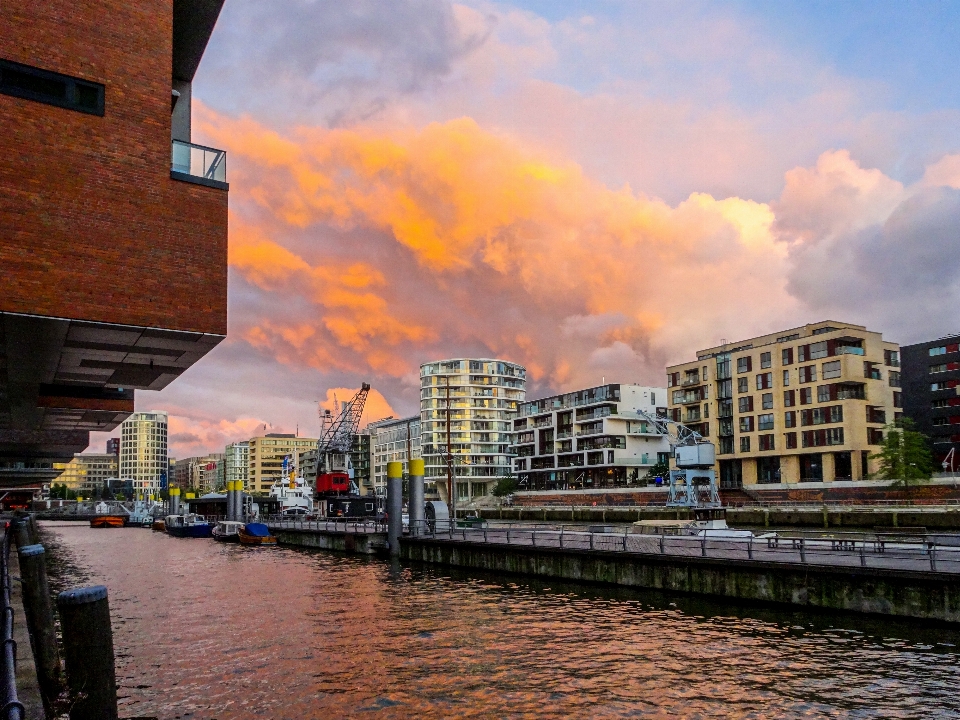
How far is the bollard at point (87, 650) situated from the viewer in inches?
383

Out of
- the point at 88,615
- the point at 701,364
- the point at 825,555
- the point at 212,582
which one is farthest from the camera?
the point at 701,364

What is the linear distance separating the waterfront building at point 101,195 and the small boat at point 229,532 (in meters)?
55.2

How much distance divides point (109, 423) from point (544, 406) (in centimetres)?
11390

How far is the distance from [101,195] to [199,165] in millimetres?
2899

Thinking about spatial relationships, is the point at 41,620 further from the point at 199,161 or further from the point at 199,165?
the point at 199,161

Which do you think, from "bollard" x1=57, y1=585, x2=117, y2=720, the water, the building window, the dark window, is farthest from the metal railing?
the building window

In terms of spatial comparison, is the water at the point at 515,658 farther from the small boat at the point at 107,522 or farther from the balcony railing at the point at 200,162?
the small boat at the point at 107,522

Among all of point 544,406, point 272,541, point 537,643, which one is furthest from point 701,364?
point 537,643

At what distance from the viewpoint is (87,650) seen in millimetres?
9797

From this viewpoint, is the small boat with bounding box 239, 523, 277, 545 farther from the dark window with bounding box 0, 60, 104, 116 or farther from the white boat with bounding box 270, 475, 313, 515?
the dark window with bounding box 0, 60, 104, 116

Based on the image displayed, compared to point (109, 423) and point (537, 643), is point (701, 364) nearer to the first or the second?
→ point (109, 423)

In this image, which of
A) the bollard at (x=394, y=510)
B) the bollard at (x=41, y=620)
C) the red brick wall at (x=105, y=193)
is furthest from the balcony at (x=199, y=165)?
the bollard at (x=394, y=510)

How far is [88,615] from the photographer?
9.80 meters

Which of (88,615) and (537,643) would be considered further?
(537,643)
